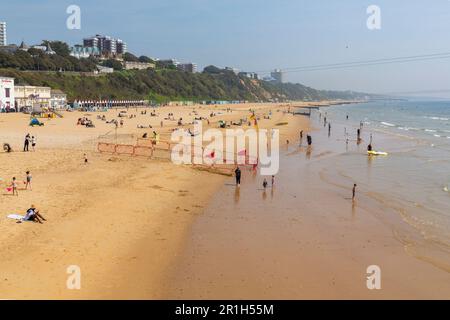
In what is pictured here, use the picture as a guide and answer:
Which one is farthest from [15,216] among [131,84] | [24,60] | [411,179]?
[131,84]

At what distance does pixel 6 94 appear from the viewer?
63.6 m

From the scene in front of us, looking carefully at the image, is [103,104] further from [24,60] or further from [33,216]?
[33,216]

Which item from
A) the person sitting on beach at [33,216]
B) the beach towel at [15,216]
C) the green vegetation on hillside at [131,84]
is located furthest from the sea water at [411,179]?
the green vegetation on hillside at [131,84]

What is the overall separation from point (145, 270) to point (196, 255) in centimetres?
188

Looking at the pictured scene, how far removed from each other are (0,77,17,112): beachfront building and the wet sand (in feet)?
172

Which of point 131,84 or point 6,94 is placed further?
point 131,84

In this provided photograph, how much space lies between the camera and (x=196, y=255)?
42.9 ft

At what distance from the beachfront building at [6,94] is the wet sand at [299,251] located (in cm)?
5254

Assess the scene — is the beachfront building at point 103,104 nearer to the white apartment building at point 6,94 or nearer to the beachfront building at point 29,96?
the beachfront building at point 29,96

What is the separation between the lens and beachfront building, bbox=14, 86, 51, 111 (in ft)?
218

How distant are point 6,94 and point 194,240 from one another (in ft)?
196

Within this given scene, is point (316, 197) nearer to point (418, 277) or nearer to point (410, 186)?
point (410, 186)

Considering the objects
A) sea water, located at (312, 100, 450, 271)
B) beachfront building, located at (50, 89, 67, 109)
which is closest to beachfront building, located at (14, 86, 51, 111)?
beachfront building, located at (50, 89, 67, 109)

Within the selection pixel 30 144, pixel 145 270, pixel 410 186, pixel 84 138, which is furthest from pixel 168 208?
pixel 84 138
